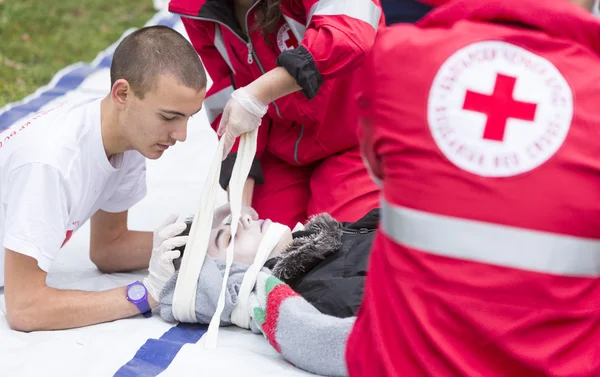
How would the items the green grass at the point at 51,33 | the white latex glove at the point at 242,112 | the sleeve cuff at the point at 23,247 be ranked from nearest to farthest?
the sleeve cuff at the point at 23,247, the white latex glove at the point at 242,112, the green grass at the point at 51,33

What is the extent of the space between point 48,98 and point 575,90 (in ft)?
10.9

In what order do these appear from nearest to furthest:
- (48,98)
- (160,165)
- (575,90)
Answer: (575,90) → (160,165) → (48,98)

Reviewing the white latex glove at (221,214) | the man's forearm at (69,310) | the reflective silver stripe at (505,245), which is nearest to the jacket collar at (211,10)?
the white latex glove at (221,214)

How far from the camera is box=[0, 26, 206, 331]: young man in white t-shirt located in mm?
2279

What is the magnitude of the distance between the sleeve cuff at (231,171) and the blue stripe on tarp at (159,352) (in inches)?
31.5

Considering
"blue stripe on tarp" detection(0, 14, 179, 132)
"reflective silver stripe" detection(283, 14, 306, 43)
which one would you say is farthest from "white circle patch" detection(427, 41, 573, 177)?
→ "blue stripe on tarp" detection(0, 14, 179, 132)

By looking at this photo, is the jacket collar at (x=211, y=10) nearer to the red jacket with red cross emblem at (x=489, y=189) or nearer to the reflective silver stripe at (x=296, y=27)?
the reflective silver stripe at (x=296, y=27)

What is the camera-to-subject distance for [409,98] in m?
1.37

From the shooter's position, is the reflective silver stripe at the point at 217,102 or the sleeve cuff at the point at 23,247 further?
the reflective silver stripe at the point at 217,102

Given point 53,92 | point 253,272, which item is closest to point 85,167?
point 253,272

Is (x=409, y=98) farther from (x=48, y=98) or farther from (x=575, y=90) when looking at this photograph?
(x=48, y=98)

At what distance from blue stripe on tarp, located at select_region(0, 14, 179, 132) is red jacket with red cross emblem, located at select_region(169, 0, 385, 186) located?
46.1 inches

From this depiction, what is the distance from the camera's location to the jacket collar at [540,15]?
130 centimetres

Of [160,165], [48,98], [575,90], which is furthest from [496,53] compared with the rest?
[48,98]
